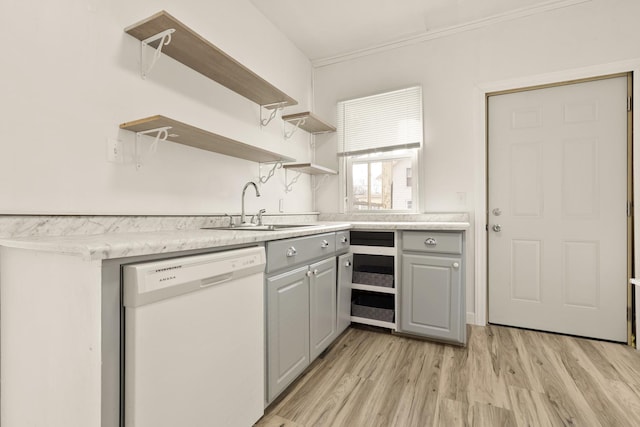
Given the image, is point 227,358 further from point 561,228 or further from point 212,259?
point 561,228

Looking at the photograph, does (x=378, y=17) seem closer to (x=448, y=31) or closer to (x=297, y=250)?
(x=448, y=31)

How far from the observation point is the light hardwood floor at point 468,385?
1483 millimetres

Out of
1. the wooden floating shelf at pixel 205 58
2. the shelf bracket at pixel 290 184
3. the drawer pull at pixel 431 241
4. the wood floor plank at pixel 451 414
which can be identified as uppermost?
the wooden floating shelf at pixel 205 58

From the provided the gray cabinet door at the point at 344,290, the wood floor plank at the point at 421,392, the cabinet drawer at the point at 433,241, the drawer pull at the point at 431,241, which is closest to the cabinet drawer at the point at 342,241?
the gray cabinet door at the point at 344,290

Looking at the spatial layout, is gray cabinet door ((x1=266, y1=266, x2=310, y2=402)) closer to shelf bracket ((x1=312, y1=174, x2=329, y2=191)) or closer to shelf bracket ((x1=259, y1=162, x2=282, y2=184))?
shelf bracket ((x1=259, y1=162, x2=282, y2=184))

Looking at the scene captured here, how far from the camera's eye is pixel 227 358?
1199 mm

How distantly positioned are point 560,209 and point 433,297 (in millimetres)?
1264

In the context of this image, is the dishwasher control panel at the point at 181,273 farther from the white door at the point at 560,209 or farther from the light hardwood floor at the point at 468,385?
the white door at the point at 560,209

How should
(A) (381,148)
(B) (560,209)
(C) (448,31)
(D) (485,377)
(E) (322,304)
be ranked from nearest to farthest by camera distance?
(D) (485,377), (E) (322,304), (B) (560,209), (C) (448,31), (A) (381,148)

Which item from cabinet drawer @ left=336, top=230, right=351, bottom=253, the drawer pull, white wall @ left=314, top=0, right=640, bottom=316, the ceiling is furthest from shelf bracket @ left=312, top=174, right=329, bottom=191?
the drawer pull

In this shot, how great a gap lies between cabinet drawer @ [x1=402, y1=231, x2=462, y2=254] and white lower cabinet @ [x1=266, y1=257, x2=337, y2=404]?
0.61 meters

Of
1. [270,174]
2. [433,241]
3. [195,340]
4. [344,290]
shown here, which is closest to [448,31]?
[433,241]

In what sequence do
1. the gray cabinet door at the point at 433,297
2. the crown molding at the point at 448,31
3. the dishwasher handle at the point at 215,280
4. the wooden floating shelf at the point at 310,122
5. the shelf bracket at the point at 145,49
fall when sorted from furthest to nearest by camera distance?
the wooden floating shelf at the point at 310,122 < the crown molding at the point at 448,31 < the gray cabinet door at the point at 433,297 < the shelf bracket at the point at 145,49 < the dishwasher handle at the point at 215,280

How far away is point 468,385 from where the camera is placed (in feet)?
5.75
